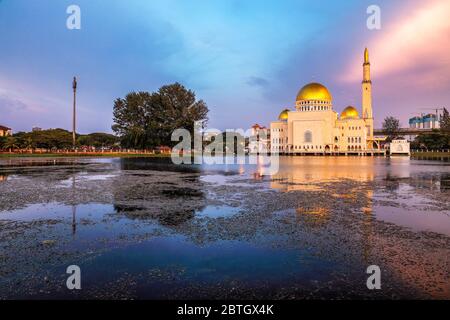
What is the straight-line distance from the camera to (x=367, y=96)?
105500mm

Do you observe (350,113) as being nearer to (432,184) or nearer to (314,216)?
(432,184)

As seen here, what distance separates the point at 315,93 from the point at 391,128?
54.8 metres

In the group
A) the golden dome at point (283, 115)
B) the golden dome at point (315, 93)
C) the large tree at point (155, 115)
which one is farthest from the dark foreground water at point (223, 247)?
the golden dome at point (283, 115)

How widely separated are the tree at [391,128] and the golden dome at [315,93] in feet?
161

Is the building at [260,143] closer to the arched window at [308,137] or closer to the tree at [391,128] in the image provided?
the arched window at [308,137]

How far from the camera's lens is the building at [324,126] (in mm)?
100188

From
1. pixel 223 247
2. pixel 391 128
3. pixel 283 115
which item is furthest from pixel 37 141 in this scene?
pixel 391 128

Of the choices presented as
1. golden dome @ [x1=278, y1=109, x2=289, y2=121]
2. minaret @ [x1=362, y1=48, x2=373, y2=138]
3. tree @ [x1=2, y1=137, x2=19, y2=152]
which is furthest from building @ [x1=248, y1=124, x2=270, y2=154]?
tree @ [x1=2, y1=137, x2=19, y2=152]

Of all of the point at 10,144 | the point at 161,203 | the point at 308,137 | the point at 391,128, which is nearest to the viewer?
the point at 161,203

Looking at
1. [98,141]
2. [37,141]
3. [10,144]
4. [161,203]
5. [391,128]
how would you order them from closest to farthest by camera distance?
[161,203] → [10,144] → [37,141] → [98,141] → [391,128]

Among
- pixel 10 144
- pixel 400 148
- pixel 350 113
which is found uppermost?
pixel 350 113
